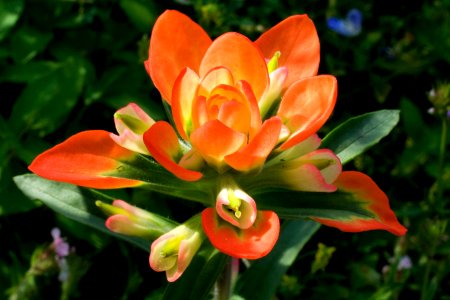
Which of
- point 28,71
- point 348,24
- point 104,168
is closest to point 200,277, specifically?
point 104,168

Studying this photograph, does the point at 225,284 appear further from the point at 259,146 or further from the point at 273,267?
the point at 259,146

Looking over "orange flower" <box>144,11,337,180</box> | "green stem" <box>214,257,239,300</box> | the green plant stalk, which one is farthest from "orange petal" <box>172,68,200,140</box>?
the green plant stalk

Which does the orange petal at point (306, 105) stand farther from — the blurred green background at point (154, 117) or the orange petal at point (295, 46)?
the blurred green background at point (154, 117)

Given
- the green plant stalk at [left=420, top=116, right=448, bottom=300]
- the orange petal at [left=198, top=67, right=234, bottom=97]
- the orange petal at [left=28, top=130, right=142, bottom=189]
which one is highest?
the orange petal at [left=198, top=67, right=234, bottom=97]

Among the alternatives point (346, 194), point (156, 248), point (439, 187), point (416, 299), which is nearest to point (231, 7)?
point (439, 187)

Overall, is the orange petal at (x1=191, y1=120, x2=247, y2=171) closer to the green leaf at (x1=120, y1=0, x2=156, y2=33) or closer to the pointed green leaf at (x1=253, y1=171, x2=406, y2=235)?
the pointed green leaf at (x1=253, y1=171, x2=406, y2=235)

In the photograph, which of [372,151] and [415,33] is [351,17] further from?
[372,151]

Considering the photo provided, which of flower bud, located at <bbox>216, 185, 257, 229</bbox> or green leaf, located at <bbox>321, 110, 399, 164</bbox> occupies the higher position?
flower bud, located at <bbox>216, 185, 257, 229</bbox>
